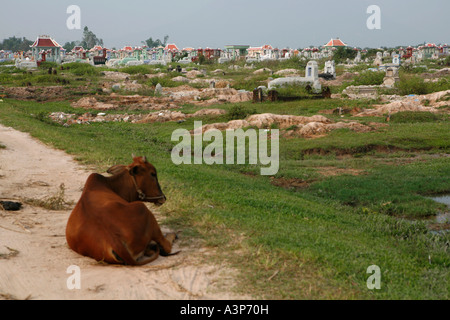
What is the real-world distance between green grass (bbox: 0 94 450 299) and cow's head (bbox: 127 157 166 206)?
0.63 m

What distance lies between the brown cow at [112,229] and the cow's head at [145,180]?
0.11 m

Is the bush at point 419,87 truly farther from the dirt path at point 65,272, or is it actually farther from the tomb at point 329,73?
the dirt path at point 65,272

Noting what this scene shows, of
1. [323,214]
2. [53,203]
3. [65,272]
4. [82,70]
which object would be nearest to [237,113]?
[323,214]

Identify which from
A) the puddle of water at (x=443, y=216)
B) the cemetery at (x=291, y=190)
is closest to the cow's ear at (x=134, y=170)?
the cemetery at (x=291, y=190)

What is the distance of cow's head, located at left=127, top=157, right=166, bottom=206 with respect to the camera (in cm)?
564

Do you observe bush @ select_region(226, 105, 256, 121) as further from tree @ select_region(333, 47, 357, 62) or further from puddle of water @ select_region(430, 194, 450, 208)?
tree @ select_region(333, 47, 357, 62)

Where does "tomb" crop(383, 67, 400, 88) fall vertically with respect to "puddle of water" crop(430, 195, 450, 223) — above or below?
above

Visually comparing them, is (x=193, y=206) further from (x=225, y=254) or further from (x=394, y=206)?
(x=394, y=206)

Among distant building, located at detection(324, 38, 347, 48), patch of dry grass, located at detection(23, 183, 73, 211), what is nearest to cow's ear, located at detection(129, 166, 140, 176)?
patch of dry grass, located at detection(23, 183, 73, 211)

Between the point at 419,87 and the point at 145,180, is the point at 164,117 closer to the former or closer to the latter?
the point at 419,87

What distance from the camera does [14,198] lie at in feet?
24.6

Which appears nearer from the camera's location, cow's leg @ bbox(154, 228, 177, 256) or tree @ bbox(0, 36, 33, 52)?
cow's leg @ bbox(154, 228, 177, 256)
